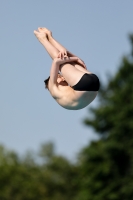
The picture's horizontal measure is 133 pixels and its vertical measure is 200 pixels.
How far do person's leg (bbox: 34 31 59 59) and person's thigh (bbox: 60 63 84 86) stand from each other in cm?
21

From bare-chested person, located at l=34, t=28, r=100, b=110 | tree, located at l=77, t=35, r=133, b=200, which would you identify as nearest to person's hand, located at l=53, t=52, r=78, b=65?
bare-chested person, located at l=34, t=28, r=100, b=110

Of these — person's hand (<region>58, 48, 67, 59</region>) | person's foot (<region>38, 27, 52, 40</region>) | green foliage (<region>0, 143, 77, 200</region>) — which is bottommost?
person's hand (<region>58, 48, 67, 59</region>)

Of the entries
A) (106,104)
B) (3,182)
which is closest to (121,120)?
(106,104)

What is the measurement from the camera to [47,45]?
944cm

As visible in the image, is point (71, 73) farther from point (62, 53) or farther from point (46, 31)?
point (46, 31)

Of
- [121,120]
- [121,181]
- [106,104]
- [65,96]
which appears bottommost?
[65,96]

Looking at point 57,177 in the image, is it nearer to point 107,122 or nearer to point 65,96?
point 107,122

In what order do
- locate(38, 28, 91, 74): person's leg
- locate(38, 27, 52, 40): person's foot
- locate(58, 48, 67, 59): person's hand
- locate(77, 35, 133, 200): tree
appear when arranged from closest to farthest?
locate(58, 48, 67, 59): person's hand → locate(38, 28, 91, 74): person's leg → locate(38, 27, 52, 40): person's foot → locate(77, 35, 133, 200): tree

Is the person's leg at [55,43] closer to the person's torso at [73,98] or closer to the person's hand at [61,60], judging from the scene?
the person's hand at [61,60]

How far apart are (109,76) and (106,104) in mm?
2104

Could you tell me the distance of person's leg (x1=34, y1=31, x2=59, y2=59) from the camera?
9305 millimetres

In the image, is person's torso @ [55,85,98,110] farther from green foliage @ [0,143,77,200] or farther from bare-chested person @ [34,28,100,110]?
green foliage @ [0,143,77,200]

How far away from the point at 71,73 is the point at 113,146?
123 feet

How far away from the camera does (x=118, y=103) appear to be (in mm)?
48406
